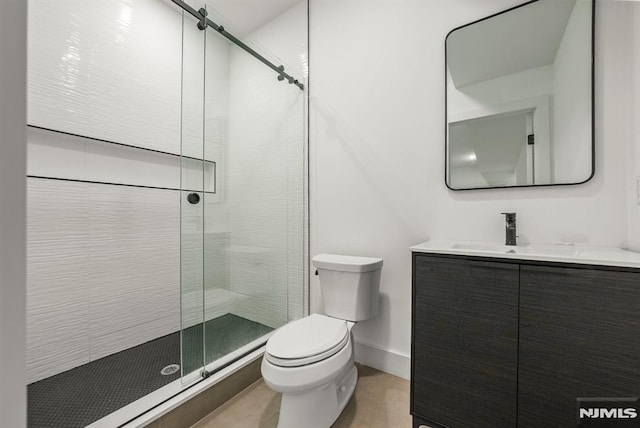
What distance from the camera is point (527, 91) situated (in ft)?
4.49

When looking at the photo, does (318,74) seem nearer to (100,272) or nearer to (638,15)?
(638,15)

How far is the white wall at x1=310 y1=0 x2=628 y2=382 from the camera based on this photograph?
1214 millimetres

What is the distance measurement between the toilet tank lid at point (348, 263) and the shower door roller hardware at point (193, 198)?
765mm

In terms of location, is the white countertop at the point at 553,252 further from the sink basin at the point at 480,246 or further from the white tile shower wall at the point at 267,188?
the white tile shower wall at the point at 267,188

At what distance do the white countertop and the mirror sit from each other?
0.30m

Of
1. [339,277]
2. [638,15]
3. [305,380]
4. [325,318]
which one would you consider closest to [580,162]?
[638,15]

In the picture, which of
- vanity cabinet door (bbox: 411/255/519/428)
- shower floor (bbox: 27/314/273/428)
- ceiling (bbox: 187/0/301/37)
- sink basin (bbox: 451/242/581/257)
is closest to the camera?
vanity cabinet door (bbox: 411/255/519/428)

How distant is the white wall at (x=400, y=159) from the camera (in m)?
1.21

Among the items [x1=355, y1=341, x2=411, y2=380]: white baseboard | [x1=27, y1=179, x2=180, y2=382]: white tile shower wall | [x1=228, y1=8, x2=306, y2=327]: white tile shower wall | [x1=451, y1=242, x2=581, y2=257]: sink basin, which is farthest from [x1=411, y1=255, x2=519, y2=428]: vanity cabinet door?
[x1=27, y1=179, x2=180, y2=382]: white tile shower wall

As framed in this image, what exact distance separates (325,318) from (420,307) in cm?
55

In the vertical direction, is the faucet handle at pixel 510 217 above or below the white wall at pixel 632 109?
below

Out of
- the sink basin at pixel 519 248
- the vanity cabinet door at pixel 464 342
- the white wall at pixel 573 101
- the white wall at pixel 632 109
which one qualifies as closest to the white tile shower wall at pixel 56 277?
the vanity cabinet door at pixel 464 342

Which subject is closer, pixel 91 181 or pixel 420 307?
pixel 420 307

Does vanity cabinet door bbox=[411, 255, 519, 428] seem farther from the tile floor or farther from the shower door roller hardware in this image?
the shower door roller hardware
